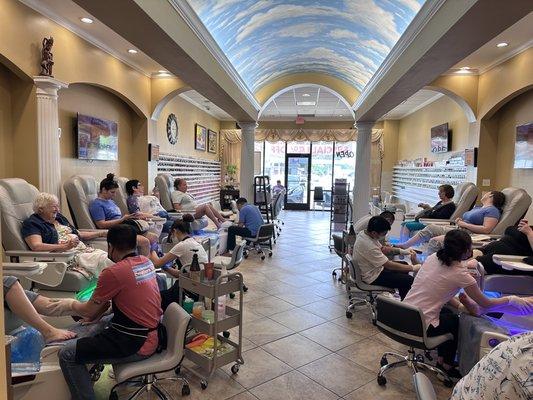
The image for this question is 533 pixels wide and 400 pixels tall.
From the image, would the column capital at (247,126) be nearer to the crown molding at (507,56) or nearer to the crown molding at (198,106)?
the crown molding at (198,106)

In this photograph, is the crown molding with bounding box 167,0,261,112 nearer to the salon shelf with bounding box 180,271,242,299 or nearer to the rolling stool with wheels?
the salon shelf with bounding box 180,271,242,299

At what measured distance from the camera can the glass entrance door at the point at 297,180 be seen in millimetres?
13555

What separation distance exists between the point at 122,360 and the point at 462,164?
22.2 feet

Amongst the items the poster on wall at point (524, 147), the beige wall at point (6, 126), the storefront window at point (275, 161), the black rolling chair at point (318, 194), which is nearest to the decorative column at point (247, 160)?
the beige wall at point (6, 126)

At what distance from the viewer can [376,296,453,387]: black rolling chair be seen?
8.14ft

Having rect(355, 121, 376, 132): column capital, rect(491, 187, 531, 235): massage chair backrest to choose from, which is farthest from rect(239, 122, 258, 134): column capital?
rect(491, 187, 531, 235): massage chair backrest

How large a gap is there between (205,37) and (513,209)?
3.99 meters

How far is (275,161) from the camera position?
1372 centimetres

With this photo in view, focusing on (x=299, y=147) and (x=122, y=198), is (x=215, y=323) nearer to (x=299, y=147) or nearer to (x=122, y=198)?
(x=122, y=198)

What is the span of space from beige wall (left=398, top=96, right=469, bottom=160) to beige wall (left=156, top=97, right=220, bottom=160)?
595 centimetres

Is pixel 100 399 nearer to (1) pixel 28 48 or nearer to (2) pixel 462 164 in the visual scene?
(1) pixel 28 48

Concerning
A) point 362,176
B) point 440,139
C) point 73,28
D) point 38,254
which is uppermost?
point 73,28

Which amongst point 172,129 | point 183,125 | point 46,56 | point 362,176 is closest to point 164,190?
point 172,129

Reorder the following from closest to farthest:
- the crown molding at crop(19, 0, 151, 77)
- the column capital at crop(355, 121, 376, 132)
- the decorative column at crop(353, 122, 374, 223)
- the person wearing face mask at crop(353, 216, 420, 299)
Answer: the person wearing face mask at crop(353, 216, 420, 299)
the crown molding at crop(19, 0, 151, 77)
the column capital at crop(355, 121, 376, 132)
the decorative column at crop(353, 122, 374, 223)
